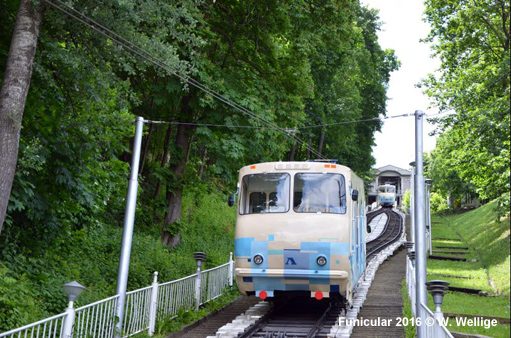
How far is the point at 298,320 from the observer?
13820 millimetres

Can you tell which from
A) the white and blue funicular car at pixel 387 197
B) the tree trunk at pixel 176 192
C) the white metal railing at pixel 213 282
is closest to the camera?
the white metal railing at pixel 213 282

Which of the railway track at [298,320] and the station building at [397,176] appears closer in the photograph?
the railway track at [298,320]

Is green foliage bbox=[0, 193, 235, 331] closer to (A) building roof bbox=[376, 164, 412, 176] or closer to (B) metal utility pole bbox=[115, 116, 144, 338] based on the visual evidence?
(B) metal utility pole bbox=[115, 116, 144, 338]

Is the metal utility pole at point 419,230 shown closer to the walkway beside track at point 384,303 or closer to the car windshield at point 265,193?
the walkway beside track at point 384,303

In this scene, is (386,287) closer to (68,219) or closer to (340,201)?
(340,201)

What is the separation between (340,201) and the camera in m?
13.2

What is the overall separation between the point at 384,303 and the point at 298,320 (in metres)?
3.87

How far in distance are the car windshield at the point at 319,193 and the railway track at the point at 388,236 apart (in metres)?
19.4

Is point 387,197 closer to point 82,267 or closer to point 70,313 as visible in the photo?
point 82,267

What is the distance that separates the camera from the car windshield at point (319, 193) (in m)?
13.2

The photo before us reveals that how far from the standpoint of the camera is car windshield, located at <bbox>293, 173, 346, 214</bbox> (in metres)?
13.2

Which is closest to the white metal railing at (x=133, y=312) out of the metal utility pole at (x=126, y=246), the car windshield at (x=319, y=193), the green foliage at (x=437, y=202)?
the metal utility pole at (x=126, y=246)

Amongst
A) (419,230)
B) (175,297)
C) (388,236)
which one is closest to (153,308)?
(175,297)

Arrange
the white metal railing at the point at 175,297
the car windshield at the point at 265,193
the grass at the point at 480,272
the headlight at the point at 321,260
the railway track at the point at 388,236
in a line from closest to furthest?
the grass at the point at 480,272 < the headlight at the point at 321,260 < the white metal railing at the point at 175,297 < the car windshield at the point at 265,193 < the railway track at the point at 388,236
